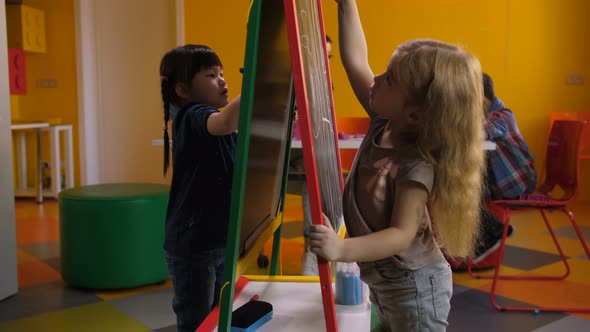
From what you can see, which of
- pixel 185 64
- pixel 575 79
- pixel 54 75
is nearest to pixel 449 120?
pixel 185 64

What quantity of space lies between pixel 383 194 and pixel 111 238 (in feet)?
7.22

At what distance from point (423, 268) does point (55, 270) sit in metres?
2.93

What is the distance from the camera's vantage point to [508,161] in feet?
10.0

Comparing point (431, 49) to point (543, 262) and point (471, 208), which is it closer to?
point (471, 208)

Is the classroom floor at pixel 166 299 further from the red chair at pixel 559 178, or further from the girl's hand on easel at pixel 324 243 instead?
the girl's hand on easel at pixel 324 243

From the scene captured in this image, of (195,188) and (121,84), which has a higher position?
(121,84)

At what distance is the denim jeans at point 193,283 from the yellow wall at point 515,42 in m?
4.42

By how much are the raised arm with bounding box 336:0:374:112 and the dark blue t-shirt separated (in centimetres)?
37

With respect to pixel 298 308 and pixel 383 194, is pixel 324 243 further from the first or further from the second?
pixel 298 308

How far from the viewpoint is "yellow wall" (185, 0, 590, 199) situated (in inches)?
227

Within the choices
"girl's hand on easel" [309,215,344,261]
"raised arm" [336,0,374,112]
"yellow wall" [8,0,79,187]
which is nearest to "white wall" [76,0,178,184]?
"yellow wall" [8,0,79,187]

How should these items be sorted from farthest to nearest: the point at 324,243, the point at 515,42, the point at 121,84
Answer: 1. the point at 121,84
2. the point at 515,42
3. the point at 324,243

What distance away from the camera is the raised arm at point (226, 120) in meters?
1.18

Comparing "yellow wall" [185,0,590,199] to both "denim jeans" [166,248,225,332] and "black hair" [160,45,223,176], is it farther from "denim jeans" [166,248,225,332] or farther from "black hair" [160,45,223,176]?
"denim jeans" [166,248,225,332]
